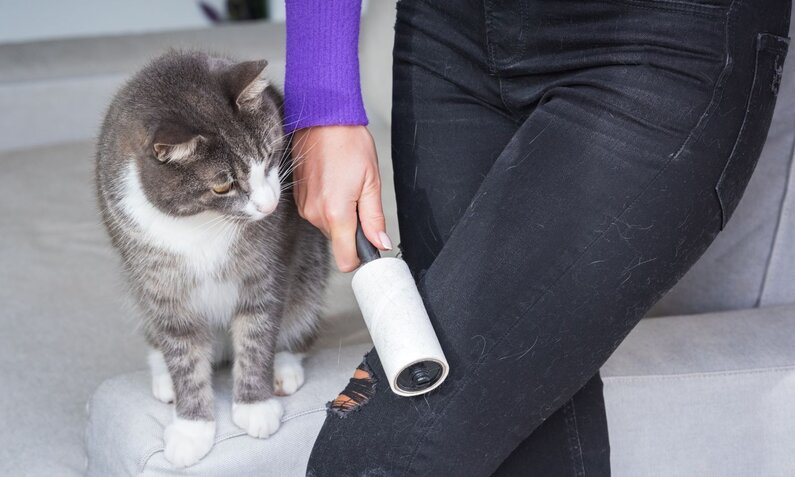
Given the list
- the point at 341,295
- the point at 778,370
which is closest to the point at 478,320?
the point at 778,370

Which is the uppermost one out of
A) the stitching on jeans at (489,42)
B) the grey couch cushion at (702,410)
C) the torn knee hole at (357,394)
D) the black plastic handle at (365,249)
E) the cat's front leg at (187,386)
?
the stitching on jeans at (489,42)

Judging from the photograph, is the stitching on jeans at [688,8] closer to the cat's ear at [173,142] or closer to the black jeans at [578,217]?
the black jeans at [578,217]

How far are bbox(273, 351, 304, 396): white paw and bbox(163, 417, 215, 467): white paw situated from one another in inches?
4.9

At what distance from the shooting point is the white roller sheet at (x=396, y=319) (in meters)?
0.84

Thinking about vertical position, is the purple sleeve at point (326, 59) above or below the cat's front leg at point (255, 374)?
above

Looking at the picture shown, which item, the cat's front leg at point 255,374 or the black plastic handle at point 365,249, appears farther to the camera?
the cat's front leg at point 255,374

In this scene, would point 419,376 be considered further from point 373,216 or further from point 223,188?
point 223,188

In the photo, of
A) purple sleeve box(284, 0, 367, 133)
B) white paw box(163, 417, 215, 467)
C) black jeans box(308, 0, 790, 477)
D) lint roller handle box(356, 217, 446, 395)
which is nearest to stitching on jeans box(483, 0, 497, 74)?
black jeans box(308, 0, 790, 477)

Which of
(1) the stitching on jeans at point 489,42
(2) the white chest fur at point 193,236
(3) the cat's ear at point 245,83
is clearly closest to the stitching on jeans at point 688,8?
(1) the stitching on jeans at point 489,42

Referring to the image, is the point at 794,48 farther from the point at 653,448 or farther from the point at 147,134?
the point at 147,134

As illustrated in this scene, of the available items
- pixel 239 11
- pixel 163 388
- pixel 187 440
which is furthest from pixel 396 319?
pixel 239 11

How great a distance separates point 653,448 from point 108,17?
354cm

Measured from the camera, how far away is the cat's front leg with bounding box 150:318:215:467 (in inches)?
41.0

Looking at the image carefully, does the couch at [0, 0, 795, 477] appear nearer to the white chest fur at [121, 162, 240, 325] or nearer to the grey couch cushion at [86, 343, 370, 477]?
the grey couch cushion at [86, 343, 370, 477]
